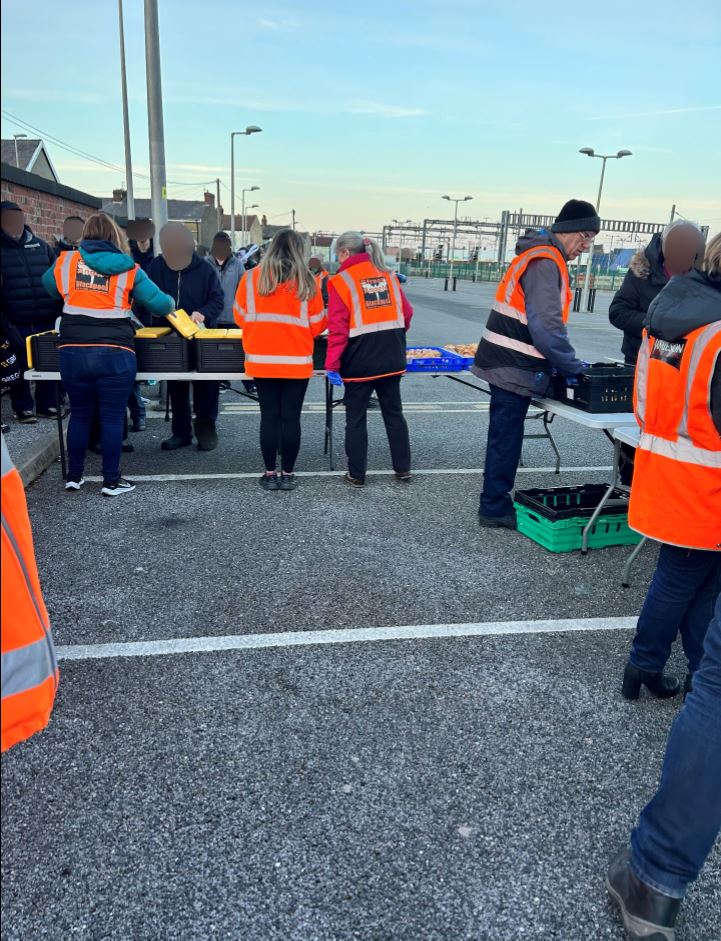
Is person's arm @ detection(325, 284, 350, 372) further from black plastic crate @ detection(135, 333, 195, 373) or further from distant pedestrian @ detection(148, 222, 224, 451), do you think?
distant pedestrian @ detection(148, 222, 224, 451)

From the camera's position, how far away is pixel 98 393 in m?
5.68

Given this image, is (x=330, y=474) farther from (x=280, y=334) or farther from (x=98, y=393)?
(x=98, y=393)

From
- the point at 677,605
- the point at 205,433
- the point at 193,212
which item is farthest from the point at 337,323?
the point at 193,212

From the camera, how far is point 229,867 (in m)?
2.27

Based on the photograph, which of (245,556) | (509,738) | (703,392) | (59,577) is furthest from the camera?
(245,556)

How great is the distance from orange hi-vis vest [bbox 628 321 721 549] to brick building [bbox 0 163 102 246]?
8.47 meters

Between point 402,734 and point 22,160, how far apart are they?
5273 centimetres

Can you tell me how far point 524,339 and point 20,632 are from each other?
410cm

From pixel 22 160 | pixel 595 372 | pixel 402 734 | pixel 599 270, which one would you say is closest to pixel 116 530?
pixel 402 734

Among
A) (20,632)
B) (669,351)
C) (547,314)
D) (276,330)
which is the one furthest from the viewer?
(276,330)

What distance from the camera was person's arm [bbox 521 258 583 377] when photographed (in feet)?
15.4

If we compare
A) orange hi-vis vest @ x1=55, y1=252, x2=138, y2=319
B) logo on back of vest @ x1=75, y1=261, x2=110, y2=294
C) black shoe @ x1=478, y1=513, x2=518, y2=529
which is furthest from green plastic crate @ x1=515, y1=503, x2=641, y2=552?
logo on back of vest @ x1=75, y1=261, x2=110, y2=294

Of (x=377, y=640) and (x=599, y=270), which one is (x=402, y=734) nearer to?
(x=377, y=640)

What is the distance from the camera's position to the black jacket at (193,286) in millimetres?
7148
